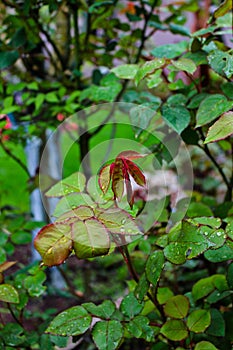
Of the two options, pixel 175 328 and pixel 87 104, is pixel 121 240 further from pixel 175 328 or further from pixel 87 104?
pixel 87 104

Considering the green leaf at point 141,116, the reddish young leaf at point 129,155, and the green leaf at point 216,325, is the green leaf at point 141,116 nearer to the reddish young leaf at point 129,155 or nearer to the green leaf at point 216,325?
the reddish young leaf at point 129,155

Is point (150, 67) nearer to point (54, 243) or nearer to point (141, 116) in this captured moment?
point (141, 116)

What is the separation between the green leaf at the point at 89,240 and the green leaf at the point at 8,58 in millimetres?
915

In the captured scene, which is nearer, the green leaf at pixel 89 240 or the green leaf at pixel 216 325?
the green leaf at pixel 89 240

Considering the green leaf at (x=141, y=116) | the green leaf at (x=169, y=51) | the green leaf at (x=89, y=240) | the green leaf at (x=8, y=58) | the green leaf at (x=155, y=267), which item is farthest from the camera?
the green leaf at (x=8, y=58)

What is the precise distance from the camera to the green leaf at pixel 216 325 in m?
0.98

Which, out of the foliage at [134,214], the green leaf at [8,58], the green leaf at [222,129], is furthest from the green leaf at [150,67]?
the green leaf at [8,58]

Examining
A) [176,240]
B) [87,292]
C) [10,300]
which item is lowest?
[87,292]

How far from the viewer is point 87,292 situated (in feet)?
6.11

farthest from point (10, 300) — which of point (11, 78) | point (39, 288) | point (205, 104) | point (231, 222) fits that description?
point (11, 78)

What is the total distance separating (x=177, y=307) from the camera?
3.15 feet

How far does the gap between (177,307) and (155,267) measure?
0.19 meters

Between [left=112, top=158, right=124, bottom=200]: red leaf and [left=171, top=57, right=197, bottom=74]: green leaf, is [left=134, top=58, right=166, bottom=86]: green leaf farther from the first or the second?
[left=112, top=158, right=124, bottom=200]: red leaf

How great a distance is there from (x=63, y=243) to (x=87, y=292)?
3.93 feet
